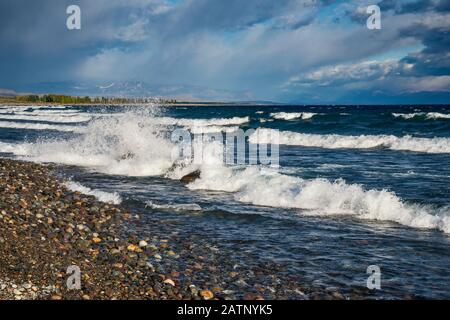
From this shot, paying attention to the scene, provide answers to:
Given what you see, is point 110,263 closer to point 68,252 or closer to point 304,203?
point 68,252

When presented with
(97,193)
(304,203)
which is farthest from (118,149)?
(304,203)

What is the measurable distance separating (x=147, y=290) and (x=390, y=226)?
19.1 ft

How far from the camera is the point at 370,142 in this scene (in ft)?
94.1

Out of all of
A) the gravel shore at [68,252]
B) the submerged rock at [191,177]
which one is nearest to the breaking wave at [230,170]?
the submerged rock at [191,177]

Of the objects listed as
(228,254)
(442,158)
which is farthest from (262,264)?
(442,158)

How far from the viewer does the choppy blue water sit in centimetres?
696

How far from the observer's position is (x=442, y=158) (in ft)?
69.3

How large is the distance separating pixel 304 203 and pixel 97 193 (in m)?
5.70

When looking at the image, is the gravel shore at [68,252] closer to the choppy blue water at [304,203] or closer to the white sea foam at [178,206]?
the white sea foam at [178,206]

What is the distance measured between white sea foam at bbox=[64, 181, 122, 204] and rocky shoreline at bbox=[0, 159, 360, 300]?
1.72 metres

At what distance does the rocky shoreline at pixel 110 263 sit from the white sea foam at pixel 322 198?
3.71 m

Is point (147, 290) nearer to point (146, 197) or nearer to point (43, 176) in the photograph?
point (146, 197)
